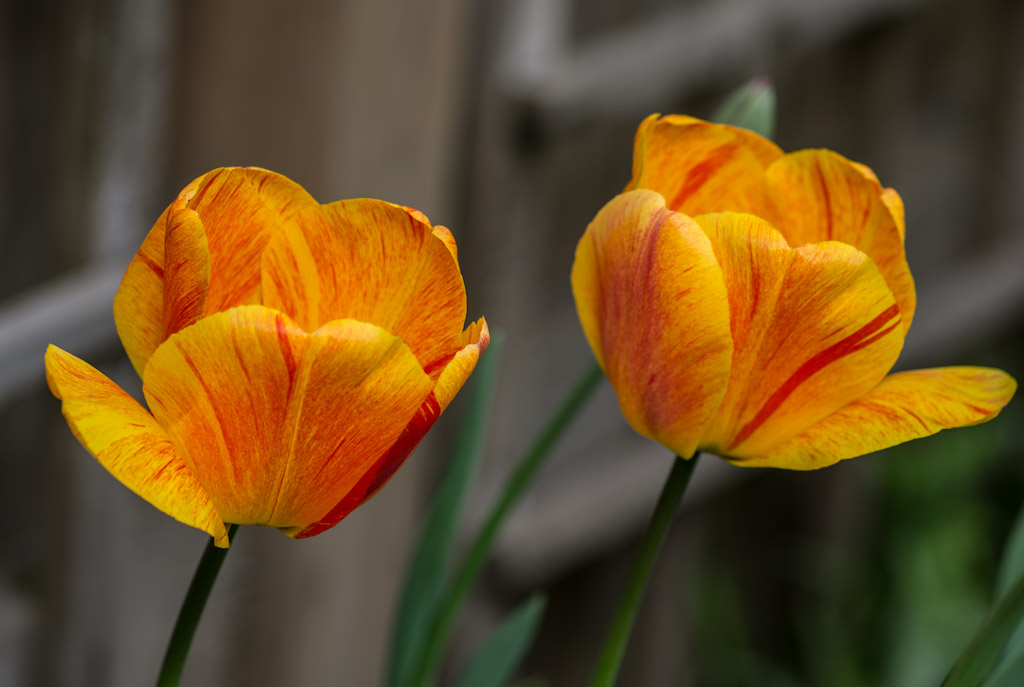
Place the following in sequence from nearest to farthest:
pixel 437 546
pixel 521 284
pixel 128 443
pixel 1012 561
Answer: pixel 128 443, pixel 1012 561, pixel 437 546, pixel 521 284

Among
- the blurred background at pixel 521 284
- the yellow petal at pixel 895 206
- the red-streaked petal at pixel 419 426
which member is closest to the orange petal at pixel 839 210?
the yellow petal at pixel 895 206

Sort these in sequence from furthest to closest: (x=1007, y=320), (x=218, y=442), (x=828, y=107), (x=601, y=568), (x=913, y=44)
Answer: (x=1007, y=320)
(x=913, y=44)
(x=828, y=107)
(x=601, y=568)
(x=218, y=442)

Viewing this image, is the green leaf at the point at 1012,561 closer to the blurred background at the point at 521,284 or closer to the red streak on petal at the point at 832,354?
the red streak on petal at the point at 832,354

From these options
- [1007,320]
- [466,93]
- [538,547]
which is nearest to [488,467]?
[538,547]

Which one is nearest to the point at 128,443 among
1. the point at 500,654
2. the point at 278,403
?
the point at 278,403

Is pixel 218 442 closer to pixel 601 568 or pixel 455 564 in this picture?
pixel 455 564

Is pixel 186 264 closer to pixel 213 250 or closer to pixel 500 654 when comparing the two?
pixel 213 250

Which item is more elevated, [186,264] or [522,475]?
[186,264]
